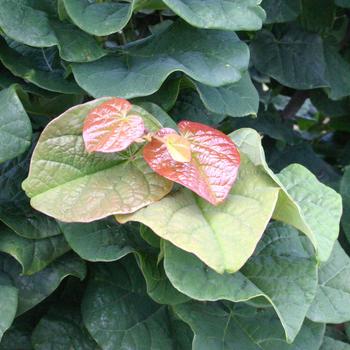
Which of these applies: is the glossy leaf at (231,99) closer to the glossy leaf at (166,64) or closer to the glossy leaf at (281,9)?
the glossy leaf at (166,64)

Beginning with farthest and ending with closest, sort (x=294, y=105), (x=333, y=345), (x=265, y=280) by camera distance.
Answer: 1. (x=294, y=105)
2. (x=333, y=345)
3. (x=265, y=280)

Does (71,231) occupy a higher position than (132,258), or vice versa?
(71,231)

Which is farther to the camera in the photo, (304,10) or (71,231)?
(304,10)

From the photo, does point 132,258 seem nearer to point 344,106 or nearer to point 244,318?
point 244,318

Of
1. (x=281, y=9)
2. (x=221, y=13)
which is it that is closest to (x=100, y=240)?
(x=221, y=13)

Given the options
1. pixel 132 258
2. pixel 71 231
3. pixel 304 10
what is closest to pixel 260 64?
pixel 304 10

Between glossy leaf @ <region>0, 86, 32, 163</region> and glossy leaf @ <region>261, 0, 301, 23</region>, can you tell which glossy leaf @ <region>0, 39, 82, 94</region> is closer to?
glossy leaf @ <region>0, 86, 32, 163</region>

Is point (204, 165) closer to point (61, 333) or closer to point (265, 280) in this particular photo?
point (265, 280)
